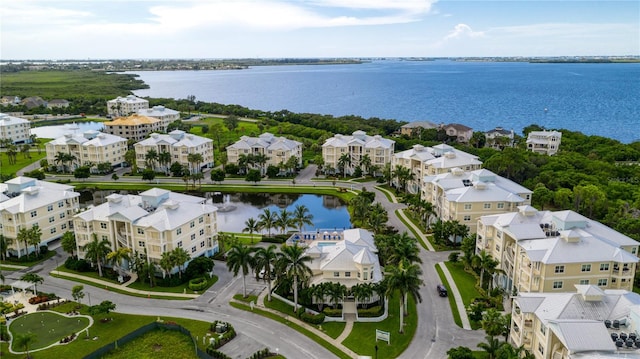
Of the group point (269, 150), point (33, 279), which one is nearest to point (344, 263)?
point (33, 279)

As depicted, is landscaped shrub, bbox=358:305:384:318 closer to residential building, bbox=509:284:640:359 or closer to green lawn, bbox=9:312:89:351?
residential building, bbox=509:284:640:359

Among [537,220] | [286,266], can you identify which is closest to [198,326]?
[286,266]

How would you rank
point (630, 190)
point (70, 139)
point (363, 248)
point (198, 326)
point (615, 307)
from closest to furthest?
point (615, 307) < point (198, 326) < point (363, 248) < point (630, 190) < point (70, 139)

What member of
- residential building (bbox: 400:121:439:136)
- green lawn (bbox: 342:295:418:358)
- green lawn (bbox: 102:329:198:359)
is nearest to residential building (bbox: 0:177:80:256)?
green lawn (bbox: 102:329:198:359)

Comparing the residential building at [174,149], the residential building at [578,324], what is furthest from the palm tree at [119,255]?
the residential building at [174,149]

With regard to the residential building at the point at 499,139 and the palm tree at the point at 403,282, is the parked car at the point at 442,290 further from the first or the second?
the residential building at the point at 499,139

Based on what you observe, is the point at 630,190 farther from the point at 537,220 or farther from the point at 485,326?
the point at 485,326

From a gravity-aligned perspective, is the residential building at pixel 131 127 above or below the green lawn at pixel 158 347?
above
